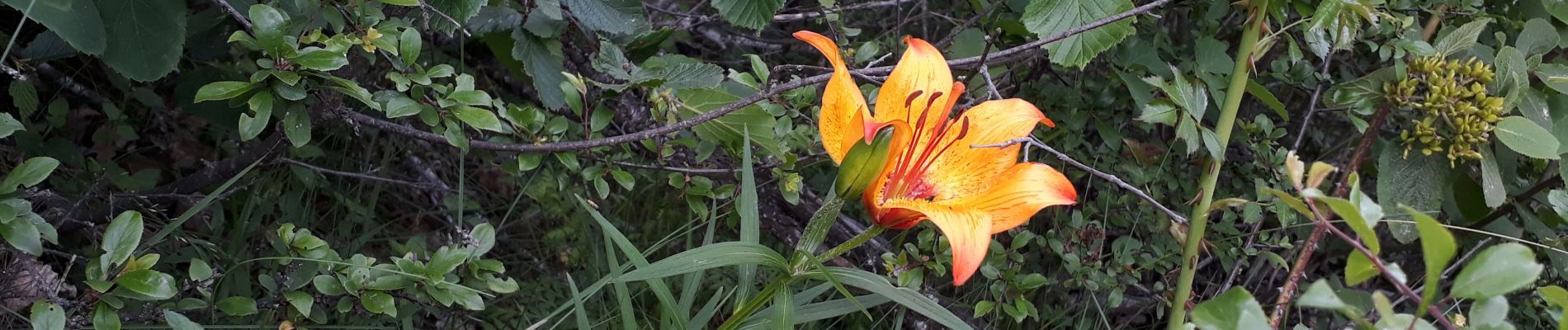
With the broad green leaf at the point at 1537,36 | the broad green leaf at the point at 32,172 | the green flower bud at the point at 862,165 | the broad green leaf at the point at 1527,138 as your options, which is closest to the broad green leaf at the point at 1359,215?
the green flower bud at the point at 862,165

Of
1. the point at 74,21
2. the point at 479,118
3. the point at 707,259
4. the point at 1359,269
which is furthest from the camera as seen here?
the point at 479,118

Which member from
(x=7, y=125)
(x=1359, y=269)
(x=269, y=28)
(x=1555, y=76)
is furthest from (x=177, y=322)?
(x=1555, y=76)

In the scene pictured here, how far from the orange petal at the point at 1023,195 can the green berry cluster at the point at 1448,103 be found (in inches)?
37.3

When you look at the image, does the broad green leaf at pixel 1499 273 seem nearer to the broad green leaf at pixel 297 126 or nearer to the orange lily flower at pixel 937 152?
the orange lily flower at pixel 937 152

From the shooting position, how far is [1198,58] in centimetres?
180

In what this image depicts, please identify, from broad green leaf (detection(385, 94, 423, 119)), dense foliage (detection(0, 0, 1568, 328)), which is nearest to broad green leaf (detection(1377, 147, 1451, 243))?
dense foliage (detection(0, 0, 1568, 328))

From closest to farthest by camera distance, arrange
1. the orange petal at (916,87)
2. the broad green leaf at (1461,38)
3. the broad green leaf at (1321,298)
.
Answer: the broad green leaf at (1321,298) → the orange petal at (916,87) → the broad green leaf at (1461,38)

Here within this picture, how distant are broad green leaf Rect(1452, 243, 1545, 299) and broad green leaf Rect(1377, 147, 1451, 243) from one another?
1.07 m

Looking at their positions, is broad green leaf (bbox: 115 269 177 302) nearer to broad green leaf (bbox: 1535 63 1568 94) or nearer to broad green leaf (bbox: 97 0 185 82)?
broad green leaf (bbox: 97 0 185 82)

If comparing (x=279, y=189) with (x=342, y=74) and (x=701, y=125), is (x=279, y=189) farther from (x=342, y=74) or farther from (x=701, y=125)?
(x=701, y=125)

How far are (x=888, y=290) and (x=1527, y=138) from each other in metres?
1.12

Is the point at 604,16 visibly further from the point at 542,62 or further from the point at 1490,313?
the point at 1490,313

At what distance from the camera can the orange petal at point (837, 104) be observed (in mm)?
1145

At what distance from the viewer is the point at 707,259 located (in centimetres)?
114
